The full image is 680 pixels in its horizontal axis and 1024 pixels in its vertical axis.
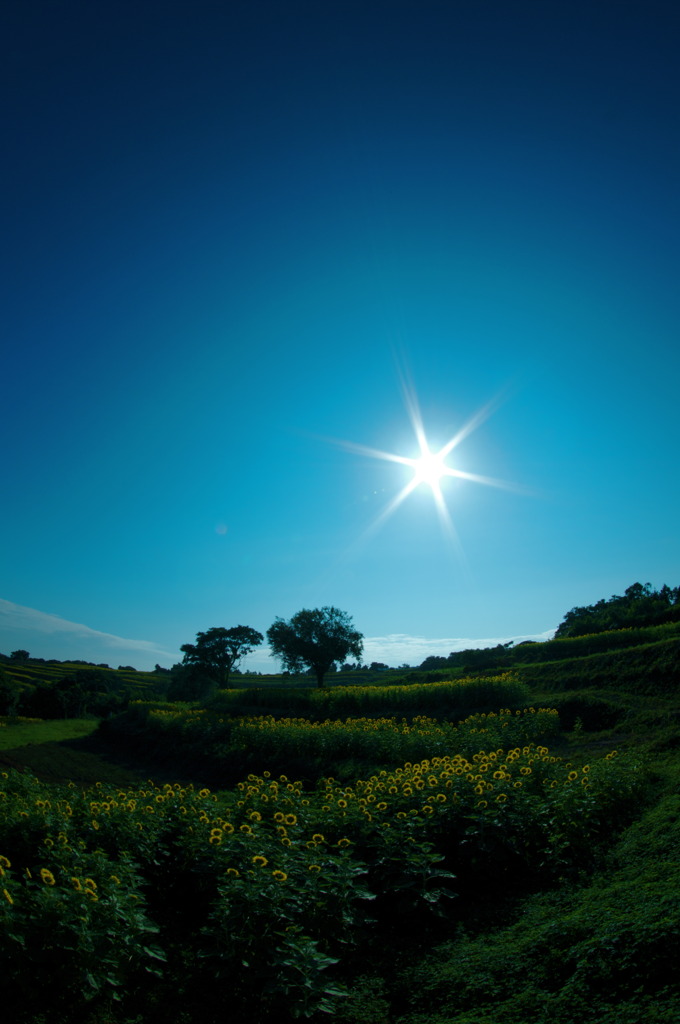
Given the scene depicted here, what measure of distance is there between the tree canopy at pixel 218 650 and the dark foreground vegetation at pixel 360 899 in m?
42.5

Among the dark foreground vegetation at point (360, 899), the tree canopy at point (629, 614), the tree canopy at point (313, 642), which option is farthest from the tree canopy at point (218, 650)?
the dark foreground vegetation at point (360, 899)

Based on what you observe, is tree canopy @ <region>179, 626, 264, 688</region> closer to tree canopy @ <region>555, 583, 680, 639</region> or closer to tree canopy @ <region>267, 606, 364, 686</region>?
tree canopy @ <region>267, 606, 364, 686</region>

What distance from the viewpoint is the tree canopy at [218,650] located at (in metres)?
50.4

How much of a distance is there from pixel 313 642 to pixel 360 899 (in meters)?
31.9

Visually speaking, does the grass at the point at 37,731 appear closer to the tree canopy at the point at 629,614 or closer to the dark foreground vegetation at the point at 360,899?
the dark foreground vegetation at the point at 360,899

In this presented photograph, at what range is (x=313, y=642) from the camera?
1433 inches

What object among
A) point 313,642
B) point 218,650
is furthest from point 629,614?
point 218,650

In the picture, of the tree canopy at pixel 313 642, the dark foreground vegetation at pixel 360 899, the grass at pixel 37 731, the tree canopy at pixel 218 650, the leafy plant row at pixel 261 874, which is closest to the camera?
the dark foreground vegetation at pixel 360 899

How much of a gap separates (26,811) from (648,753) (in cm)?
998

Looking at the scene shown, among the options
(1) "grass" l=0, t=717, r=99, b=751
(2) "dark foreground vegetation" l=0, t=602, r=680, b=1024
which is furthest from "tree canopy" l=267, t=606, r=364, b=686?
(2) "dark foreground vegetation" l=0, t=602, r=680, b=1024

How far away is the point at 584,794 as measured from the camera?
6262 mm

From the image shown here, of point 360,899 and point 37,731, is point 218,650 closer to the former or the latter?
point 37,731

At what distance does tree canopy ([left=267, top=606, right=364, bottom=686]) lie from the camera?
36219 millimetres

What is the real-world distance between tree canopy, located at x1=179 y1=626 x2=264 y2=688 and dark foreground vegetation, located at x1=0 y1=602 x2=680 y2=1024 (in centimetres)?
4251
